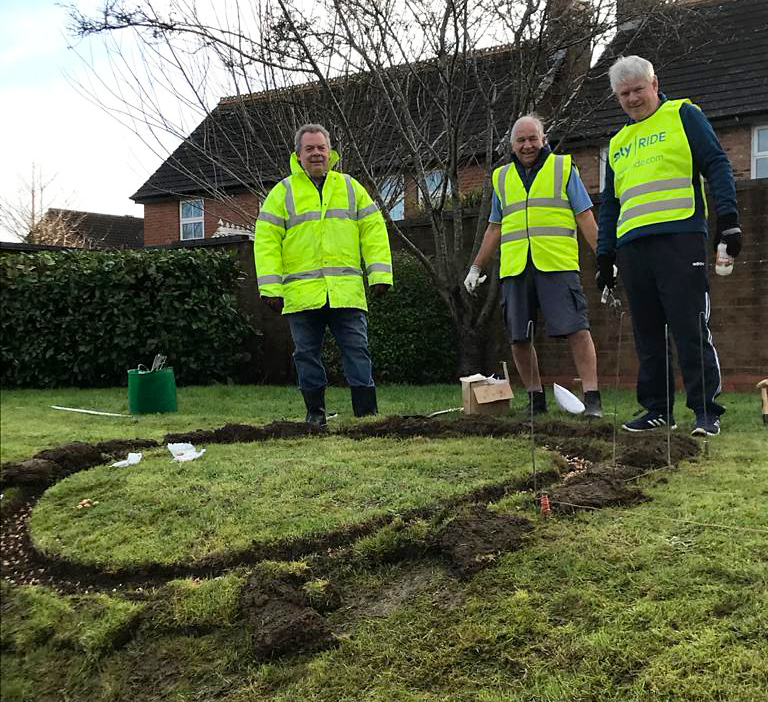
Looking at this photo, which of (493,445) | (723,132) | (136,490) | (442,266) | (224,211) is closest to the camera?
(136,490)

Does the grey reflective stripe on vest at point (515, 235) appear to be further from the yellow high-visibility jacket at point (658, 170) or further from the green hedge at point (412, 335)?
the green hedge at point (412, 335)

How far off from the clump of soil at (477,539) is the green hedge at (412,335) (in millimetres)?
5278

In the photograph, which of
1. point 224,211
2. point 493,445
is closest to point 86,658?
point 493,445

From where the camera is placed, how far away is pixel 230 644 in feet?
6.21

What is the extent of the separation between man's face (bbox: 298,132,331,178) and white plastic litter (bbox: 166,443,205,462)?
6.69 ft

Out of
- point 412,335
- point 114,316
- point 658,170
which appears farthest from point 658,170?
point 412,335

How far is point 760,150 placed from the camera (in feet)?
37.3

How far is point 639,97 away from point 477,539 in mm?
2870

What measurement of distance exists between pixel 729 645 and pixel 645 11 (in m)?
7.17

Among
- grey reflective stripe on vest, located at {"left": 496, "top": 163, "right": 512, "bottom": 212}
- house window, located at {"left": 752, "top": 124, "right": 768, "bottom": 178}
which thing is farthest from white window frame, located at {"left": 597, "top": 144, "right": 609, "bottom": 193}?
grey reflective stripe on vest, located at {"left": 496, "top": 163, "right": 512, "bottom": 212}

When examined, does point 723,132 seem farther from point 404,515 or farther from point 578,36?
point 404,515

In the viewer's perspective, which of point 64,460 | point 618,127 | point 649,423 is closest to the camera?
point 64,460

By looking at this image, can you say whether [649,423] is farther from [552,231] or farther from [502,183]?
[502,183]

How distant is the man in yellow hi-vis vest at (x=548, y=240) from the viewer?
183 inches
